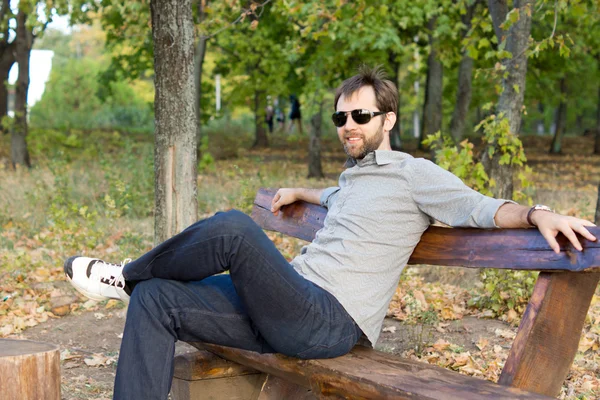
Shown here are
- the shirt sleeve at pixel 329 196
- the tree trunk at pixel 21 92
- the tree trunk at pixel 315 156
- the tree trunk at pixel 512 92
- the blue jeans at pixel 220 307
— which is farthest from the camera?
the tree trunk at pixel 315 156

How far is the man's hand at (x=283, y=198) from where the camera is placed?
4.69 m

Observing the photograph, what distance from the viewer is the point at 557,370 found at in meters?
3.19

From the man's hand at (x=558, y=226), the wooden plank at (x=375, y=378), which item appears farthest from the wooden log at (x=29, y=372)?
the man's hand at (x=558, y=226)

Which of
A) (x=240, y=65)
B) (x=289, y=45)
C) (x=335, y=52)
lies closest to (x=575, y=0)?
(x=289, y=45)

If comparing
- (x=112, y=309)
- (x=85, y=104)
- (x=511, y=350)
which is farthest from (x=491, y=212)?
(x=85, y=104)

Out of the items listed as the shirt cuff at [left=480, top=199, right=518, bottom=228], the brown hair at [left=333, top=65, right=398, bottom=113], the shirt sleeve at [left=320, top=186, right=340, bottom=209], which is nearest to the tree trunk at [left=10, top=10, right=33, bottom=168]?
the shirt sleeve at [left=320, top=186, right=340, bottom=209]

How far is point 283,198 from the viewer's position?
4723 mm

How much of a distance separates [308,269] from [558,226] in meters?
1.18

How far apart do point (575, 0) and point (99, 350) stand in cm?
494

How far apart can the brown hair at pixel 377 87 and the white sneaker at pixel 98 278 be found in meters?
1.34

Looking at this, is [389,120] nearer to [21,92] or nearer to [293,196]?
[293,196]

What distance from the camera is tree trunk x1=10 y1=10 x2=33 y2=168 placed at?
16.5 metres

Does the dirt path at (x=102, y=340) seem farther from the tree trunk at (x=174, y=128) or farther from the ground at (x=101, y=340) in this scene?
the tree trunk at (x=174, y=128)

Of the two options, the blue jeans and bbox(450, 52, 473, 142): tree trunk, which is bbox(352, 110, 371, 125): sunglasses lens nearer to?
the blue jeans
